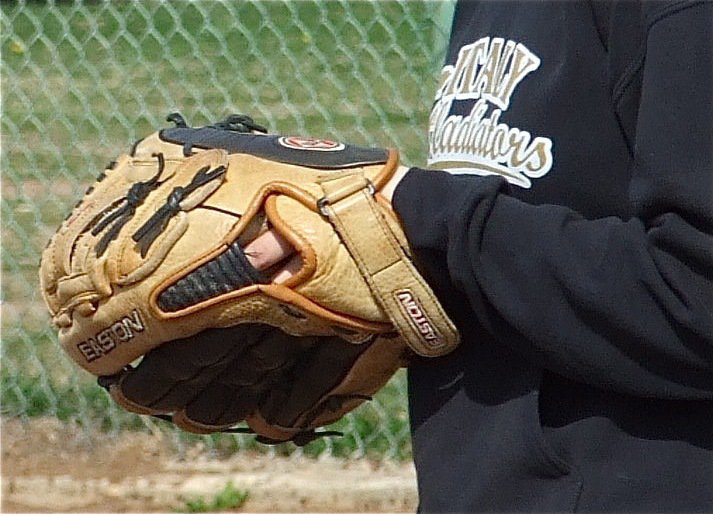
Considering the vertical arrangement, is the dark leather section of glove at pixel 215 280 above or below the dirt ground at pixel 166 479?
above

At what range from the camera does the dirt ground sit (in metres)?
3.44

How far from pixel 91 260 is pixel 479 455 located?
0.49 m

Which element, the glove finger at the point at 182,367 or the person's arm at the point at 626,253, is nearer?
the person's arm at the point at 626,253

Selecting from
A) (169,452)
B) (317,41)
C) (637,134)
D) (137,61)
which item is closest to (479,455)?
(637,134)

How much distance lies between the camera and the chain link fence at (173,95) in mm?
3758

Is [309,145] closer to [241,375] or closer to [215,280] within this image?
[215,280]

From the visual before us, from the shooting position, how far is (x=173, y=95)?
4551 millimetres

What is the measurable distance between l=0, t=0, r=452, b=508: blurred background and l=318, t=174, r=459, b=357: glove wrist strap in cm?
229

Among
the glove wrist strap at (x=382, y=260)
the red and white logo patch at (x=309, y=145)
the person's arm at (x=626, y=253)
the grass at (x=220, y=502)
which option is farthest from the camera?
the grass at (x=220, y=502)

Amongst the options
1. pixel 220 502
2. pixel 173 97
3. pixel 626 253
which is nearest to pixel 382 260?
pixel 626 253

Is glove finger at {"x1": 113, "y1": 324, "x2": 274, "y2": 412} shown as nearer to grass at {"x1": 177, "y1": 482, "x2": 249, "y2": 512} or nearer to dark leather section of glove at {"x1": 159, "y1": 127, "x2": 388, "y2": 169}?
dark leather section of glove at {"x1": 159, "y1": 127, "x2": 388, "y2": 169}

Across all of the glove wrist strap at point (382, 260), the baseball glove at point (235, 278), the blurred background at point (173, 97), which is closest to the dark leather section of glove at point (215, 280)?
the baseball glove at point (235, 278)

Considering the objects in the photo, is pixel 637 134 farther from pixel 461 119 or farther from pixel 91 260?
pixel 91 260

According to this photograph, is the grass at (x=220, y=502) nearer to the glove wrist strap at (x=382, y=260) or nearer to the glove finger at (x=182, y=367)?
the glove finger at (x=182, y=367)
